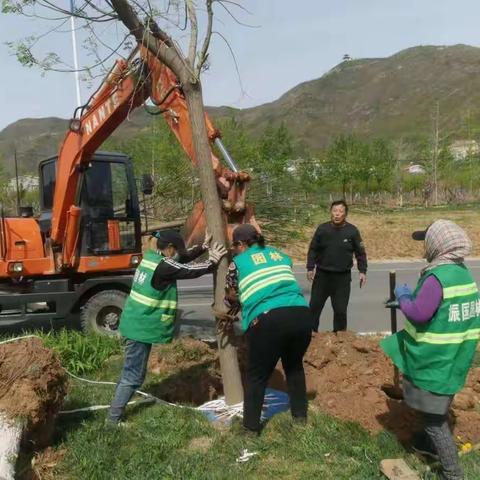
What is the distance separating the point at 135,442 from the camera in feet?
15.3

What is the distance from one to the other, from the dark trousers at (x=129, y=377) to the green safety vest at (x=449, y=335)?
7.38ft

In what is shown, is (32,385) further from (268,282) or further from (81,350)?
(81,350)

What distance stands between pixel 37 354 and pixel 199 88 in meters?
2.51

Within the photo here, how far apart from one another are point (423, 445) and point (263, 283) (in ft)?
5.32

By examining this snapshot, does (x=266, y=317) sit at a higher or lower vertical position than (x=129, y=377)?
higher

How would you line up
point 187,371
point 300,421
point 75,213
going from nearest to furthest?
point 300,421
point 187,371
point 75,213

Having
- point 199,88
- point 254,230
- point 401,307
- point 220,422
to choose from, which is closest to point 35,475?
point 220,422

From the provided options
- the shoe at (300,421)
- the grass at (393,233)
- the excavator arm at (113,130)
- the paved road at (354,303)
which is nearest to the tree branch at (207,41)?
the excavator arm at (113,130)

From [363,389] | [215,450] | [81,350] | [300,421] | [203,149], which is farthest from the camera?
[81,350]

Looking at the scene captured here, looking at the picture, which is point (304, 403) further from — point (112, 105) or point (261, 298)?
point (112, 105)

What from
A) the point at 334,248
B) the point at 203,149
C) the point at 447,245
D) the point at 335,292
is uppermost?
the point at 203,149

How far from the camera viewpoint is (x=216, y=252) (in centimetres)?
504

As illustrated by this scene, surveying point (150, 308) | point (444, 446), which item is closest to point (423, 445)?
point (444, 446)

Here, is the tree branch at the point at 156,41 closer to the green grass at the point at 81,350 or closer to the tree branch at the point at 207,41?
the tree branch at the point at 207,41
